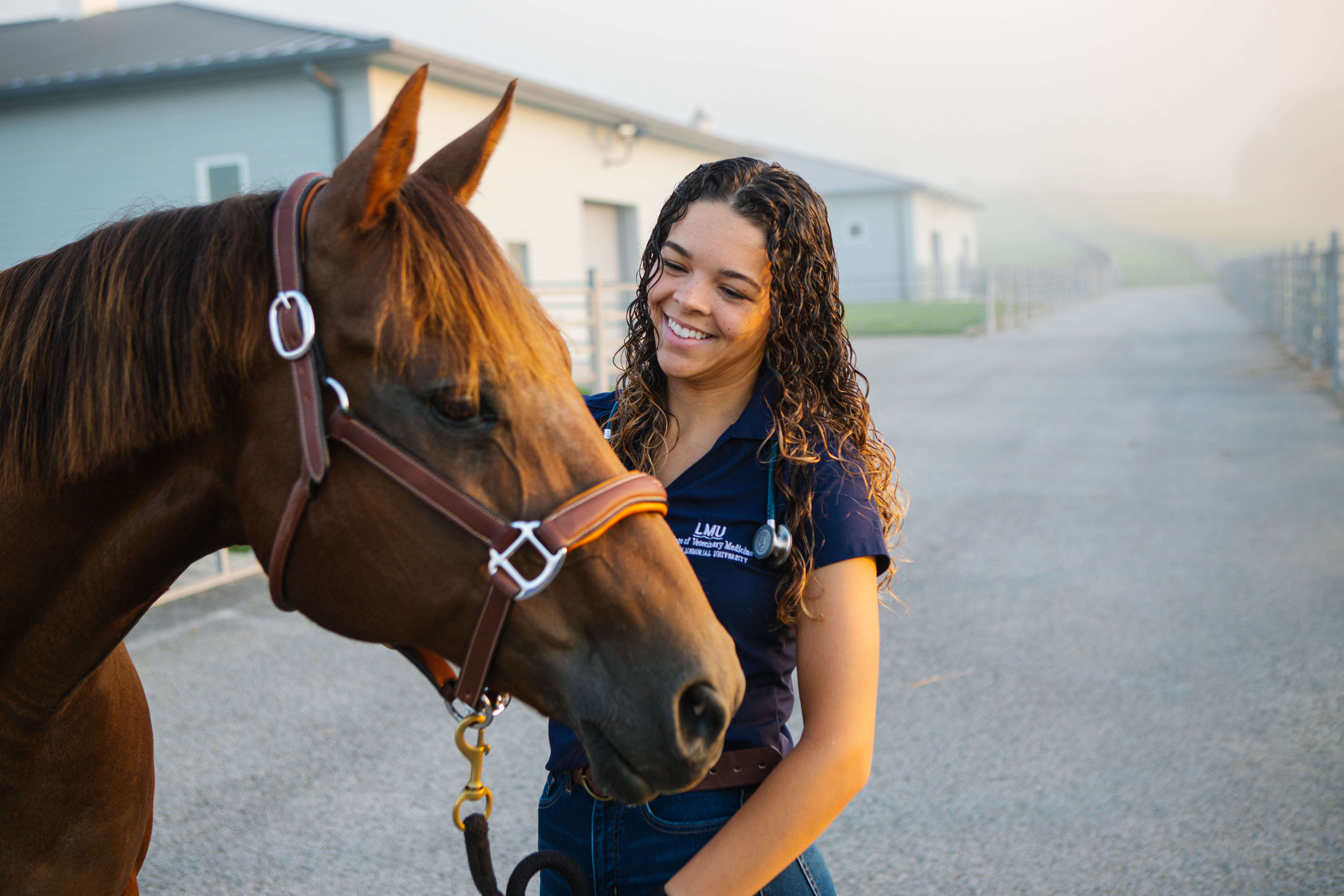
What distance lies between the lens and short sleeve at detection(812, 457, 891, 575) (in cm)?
148

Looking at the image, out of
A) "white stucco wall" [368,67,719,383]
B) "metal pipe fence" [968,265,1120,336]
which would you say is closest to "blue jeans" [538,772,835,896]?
"white stucco wall" [368,67,719,383]

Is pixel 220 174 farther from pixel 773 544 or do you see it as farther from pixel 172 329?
pixel 773 544

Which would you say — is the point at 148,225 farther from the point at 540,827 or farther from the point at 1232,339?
the point at 1232,339

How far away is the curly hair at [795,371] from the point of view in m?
1.54

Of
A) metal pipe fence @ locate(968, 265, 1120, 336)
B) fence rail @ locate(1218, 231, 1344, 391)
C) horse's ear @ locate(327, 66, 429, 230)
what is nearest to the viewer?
horse's ear @ locate(327, 66, 429, 230)

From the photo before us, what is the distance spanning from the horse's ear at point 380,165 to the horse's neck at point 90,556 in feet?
1.34

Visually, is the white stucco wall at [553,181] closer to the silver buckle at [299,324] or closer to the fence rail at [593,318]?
the fence rail at [593,318]

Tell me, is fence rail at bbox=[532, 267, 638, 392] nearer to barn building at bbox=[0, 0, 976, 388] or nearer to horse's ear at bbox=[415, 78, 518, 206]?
barn building at bbox=[0, 0, 976, 388]

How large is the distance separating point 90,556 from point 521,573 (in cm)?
67

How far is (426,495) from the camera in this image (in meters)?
1.21

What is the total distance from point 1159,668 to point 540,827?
3.51m

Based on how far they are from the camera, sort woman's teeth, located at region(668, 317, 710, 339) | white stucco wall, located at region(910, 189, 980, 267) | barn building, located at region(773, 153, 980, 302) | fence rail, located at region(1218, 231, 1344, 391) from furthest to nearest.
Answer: white stucco wall, located at region(910, 189, 980, 267) < barn building, located at region(773, 153, 980, 302) < fence rail, located at region(1218, 231, 1344, 391) < woman's teeth, located at region(668, 317, 710, 339)

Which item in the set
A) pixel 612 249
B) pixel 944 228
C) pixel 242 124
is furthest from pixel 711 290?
pixel 944 228

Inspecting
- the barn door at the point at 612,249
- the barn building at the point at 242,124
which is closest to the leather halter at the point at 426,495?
the barn building at the point at 242,124
